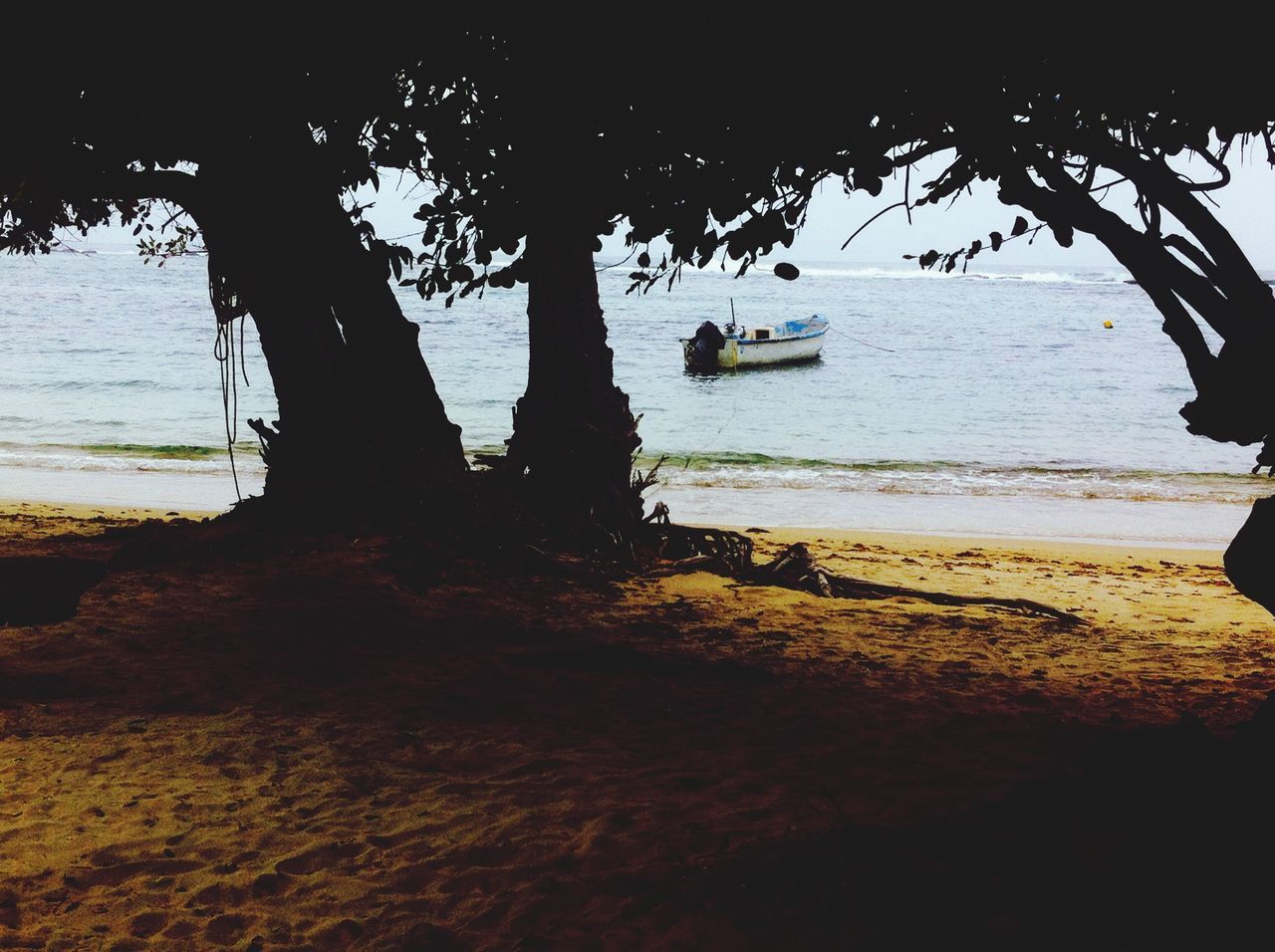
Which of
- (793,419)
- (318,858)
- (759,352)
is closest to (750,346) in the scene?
(759,352)

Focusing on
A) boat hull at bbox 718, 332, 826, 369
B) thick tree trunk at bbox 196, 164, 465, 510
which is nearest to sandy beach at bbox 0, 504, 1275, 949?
thick tree trunk at bbox 196, 164, 465, 510

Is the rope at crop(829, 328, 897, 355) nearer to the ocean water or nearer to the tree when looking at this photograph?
the ocean water

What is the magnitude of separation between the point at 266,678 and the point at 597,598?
2.27 meters

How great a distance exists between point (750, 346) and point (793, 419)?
860 centimetres

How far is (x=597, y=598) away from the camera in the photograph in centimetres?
698

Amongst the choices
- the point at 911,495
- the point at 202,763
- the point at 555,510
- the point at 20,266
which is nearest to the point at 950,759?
the point at 202,763

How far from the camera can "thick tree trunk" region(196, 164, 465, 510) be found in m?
7.88

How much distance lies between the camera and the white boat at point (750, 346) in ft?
106

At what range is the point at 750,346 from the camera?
32.9 m

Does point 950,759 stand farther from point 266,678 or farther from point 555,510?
point 555,510

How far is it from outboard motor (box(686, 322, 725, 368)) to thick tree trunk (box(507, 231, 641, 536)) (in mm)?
24126

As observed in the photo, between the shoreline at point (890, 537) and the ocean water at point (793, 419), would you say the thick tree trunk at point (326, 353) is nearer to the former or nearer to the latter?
the ocean water at point (793, 419)

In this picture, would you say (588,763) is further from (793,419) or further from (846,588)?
(793,419)

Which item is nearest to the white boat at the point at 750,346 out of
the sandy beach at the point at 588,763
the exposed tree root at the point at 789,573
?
the exposed tree root at the point at 789,573
